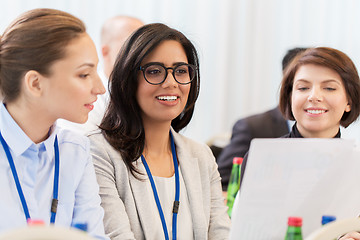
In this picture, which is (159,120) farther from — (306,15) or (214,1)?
(306,15)

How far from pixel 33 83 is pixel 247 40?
11.2ft

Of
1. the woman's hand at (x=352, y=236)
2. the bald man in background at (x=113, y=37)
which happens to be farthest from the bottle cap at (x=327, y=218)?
the bald man in background at (x=113, y=37)

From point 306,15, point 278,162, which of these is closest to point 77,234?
point 278,162

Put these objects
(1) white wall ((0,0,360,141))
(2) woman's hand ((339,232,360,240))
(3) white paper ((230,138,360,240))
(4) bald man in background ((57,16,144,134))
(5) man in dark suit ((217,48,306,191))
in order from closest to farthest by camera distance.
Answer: (3) white paper ((230,138,360,240)) < (2) woman's hand ((339,232,360,240)) < (5) man in dark suit ((217,48,306,191)) < (4) bald man in background ((57,16,144,134)) < (1) white wall ((0,0,360,141))

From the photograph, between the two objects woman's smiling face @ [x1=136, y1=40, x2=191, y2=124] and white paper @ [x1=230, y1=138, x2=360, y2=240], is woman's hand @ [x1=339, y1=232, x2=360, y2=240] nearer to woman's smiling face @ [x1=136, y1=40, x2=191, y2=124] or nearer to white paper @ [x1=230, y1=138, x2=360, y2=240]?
white paper @ [x1=230, y1=138, x2=360, y2=240]

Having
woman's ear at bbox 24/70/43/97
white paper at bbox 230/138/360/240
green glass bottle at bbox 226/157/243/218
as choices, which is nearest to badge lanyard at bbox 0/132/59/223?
woman's ear at bbox 24/70/43/97

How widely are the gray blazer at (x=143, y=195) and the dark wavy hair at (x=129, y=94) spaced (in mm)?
A: 35

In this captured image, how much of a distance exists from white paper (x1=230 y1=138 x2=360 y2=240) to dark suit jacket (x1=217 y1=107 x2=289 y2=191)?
173 centimetres

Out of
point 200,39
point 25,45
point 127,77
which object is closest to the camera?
point 25,45

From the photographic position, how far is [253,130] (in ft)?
10.8

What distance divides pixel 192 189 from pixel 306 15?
3164mm

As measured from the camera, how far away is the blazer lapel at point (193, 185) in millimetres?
1861

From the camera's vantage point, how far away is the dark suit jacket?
319cm

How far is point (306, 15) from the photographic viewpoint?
4.66m
